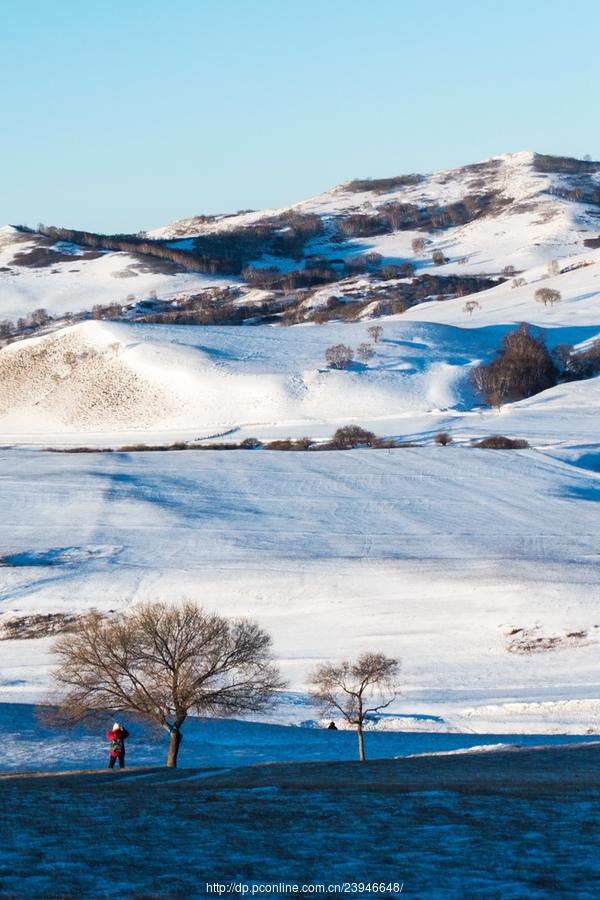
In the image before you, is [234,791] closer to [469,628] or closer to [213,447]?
[469,628]

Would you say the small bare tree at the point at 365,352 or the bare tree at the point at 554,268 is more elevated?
the bare tree at the point at 554,268

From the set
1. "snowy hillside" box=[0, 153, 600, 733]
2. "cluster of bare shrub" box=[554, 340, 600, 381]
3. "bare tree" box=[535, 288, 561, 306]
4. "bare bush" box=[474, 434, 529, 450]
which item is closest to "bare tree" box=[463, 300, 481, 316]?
"snowy hillside" box=[0, 153, 600, 733]

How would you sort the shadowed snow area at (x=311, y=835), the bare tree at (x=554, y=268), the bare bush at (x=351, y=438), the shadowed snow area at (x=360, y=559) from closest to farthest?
the shadowed snow area at (x=311, y=835)
the shadowed snow area at (x=360, y=559)
the bare bush at (x=351, y=438)
the bare tree at (x=554, y=268)

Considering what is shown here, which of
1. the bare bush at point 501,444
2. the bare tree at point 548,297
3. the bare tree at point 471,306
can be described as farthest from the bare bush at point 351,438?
the bare tree at point 548,297

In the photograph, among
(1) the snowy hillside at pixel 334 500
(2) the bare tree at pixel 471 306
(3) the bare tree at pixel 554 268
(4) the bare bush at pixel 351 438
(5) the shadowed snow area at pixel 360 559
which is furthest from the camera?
(3) the bare tree at pixel 554 268

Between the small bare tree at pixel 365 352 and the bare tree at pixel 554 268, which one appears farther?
the bare tree at pixel 554 268

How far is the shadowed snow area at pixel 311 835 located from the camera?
9.58 metres

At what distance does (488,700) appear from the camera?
1336 inches

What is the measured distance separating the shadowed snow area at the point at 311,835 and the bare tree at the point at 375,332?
105829 millimetres

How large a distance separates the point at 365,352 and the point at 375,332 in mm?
7364

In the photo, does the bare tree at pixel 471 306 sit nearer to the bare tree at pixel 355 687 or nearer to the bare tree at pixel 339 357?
the bare tree at pixel 339 357

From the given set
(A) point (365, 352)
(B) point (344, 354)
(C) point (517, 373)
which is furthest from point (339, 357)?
(C) point (517, 373)

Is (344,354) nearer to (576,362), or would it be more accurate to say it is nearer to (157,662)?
(576,362)

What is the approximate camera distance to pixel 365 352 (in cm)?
11581
